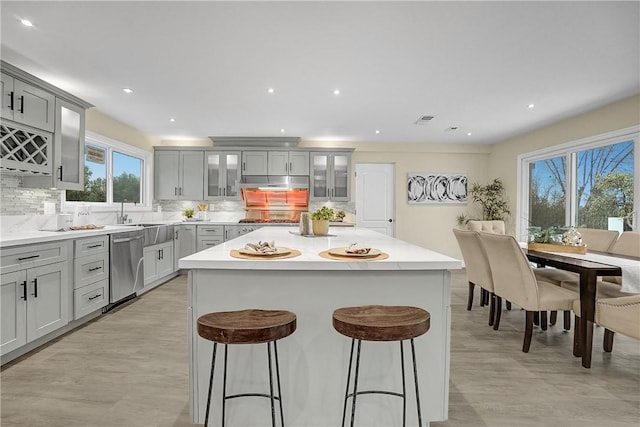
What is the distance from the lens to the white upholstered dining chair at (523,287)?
2676 mm

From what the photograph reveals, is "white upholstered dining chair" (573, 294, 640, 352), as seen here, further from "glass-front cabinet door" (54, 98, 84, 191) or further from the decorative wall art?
"glass-front cabinet door" (54, 98, 84, 191)

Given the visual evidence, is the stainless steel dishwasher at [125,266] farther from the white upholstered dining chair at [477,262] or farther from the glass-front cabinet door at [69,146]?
the white upholstered dining chair at [477,262]

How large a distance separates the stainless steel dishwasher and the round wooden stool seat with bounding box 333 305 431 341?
3.29 metres

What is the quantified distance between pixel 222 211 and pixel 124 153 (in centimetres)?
190

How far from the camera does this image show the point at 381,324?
1.37m

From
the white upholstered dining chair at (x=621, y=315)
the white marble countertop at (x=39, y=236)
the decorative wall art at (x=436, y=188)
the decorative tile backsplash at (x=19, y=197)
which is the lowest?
the white upholstered dining chair at (x=621, y=315)

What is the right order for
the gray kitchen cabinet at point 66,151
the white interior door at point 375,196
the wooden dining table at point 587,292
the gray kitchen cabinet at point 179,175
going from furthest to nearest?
the white interior door at point 375,196, the gray kitchen cabinet at point 179,175, the gray kitchen cabinet at point 66,151, the wooden dining table at point 587,292

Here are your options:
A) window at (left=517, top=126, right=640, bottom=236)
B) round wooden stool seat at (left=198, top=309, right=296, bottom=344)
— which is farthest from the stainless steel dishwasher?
window at (left=517, top=126, right=640, bottom=236)

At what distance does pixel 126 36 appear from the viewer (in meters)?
2.63

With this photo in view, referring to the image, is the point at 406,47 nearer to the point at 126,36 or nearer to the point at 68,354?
the point at 126,36

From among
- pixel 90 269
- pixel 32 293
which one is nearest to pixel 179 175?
pixel 90 269

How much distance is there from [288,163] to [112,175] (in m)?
→ 2.78

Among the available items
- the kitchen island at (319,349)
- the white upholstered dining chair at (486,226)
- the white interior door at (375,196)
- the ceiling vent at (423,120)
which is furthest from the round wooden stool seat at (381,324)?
the white interior door at (375,196)

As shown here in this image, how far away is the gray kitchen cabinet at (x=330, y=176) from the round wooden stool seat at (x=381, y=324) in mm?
4905
